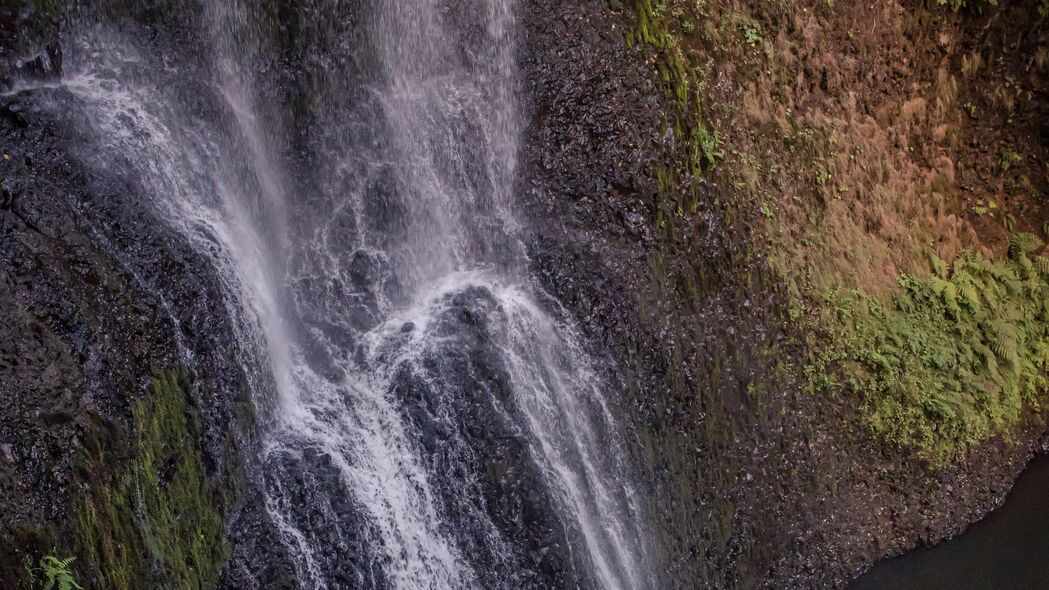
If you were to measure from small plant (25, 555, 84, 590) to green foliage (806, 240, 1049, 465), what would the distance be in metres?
5.18

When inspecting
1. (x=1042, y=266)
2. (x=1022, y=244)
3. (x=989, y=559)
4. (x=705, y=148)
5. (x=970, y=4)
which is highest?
(x=970, y=4)

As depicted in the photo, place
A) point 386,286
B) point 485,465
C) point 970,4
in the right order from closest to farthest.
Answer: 1. point 485,465
2. point 386,286
3. point 970,4

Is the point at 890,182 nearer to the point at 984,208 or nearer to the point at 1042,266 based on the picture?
the point at 984,208

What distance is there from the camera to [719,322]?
6.36 metres

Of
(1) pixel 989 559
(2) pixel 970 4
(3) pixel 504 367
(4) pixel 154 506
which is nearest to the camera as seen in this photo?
(4) pixel 154 506

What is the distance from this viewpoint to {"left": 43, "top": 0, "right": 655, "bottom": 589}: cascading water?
4988 mm

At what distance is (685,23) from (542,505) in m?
3.63

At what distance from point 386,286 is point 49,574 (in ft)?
8.88

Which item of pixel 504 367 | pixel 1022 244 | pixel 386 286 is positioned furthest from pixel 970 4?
pixel 386 286

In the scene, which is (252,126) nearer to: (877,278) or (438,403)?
(438,403)

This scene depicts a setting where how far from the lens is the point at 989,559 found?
6957 millimetres

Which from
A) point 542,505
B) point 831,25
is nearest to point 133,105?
point 542,505

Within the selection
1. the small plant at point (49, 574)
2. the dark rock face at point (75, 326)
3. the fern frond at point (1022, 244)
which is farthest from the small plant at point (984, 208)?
the small plant at point (49, 574)

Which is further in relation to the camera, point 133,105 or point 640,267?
point 640,267
